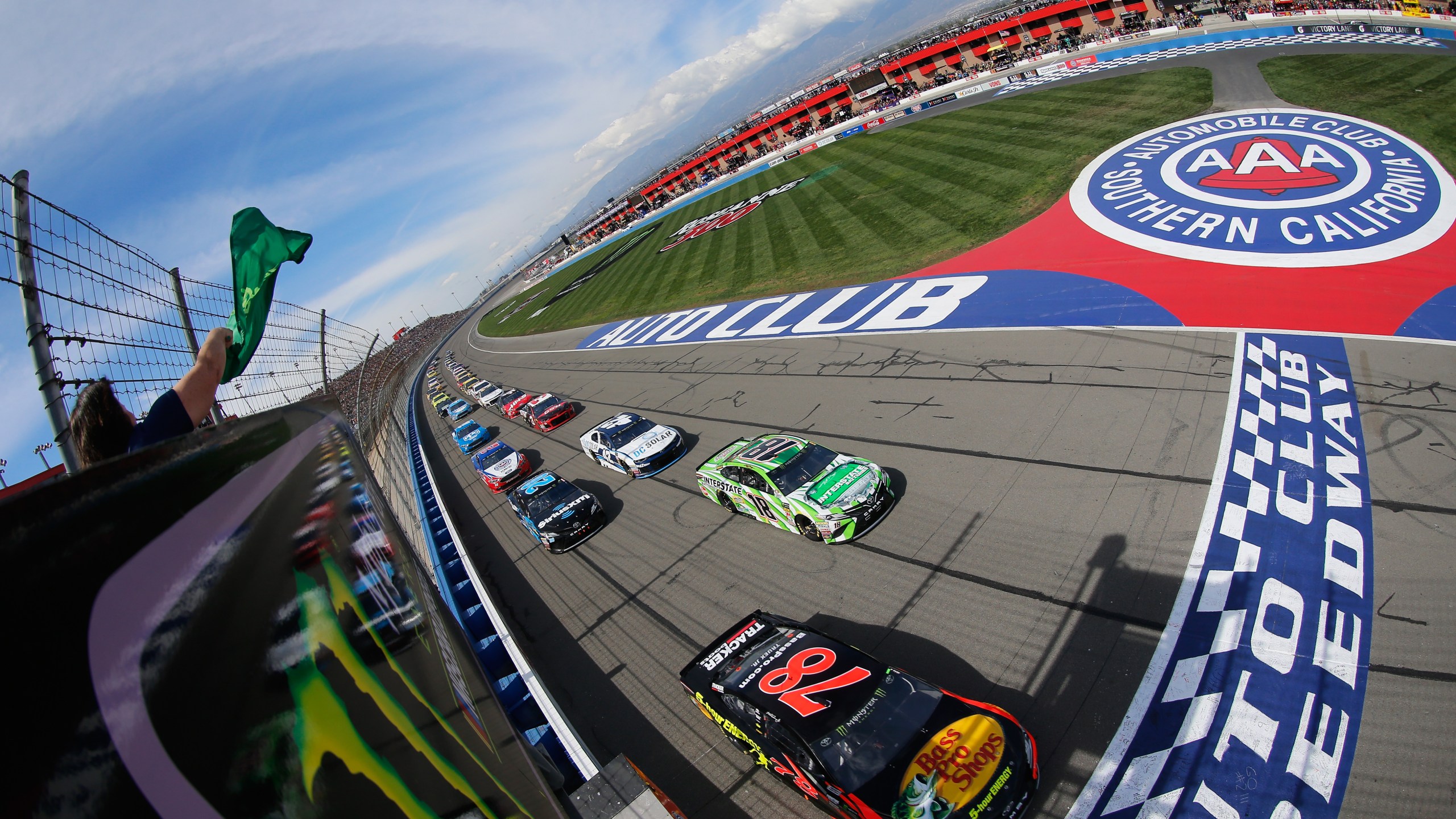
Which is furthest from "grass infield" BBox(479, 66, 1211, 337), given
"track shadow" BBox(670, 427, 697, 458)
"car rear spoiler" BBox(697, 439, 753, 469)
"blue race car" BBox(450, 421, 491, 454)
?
"car rear spoiler" BBox(697, 439, 753, 469)

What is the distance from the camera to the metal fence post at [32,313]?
3502 mm

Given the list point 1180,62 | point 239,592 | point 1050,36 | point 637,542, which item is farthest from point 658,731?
point 1050,36

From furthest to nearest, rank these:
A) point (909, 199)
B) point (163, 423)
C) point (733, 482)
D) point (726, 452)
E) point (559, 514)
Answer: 1. point (909, 199)
2. point (559, 514)
3. point (726, 452)
4. point (733, 482)
5. point (163, 423)

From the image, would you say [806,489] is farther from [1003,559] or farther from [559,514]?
[559,514]

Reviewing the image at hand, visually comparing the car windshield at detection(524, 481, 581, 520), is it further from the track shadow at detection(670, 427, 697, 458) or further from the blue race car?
the blue race car

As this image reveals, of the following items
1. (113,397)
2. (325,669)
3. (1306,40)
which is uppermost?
(113,397)

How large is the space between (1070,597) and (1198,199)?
17.5m

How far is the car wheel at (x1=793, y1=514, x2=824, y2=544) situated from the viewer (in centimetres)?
1152

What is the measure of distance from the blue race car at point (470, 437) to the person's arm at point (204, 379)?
23069mm

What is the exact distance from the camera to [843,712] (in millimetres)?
7199

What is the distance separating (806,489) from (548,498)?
7124 millimetres

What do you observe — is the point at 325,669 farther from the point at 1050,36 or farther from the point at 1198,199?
the point at 1050,36

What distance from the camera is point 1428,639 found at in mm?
7266

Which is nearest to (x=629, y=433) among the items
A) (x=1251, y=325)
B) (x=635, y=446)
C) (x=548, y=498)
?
(x=635, y=446)
